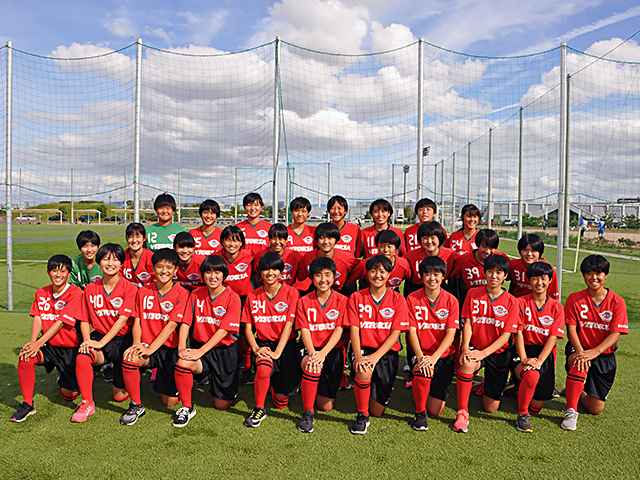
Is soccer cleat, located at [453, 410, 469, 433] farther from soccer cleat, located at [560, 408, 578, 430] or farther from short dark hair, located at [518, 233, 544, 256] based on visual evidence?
short dark hair, located at [518, 233, 544, 256]

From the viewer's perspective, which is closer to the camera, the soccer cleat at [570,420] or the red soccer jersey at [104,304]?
the soccer cleat at [570,420]

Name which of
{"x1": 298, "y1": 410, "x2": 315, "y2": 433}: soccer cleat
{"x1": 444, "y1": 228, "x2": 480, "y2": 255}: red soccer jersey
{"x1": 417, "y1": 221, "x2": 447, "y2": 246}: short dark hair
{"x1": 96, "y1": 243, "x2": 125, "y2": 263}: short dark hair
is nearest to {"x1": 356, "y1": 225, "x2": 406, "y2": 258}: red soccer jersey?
{"x1": 417, "y1": 221, "x2": 447, "y2": 246}: short dark hair

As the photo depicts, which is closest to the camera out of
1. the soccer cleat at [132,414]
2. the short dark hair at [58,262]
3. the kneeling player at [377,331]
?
the soccer cleat at [132,414]

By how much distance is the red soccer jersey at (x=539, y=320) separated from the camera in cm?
330

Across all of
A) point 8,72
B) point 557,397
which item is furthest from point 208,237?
point 8,72

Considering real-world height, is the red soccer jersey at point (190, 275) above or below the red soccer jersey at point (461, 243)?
below

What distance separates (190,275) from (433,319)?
90.5 inches

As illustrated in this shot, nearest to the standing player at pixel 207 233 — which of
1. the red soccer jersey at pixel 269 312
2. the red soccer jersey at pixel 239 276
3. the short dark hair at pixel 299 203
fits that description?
the red soccer jersey at pixel 239 276

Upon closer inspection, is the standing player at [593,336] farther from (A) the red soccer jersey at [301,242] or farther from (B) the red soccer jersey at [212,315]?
(B) the red soccer jersey at [212,315]

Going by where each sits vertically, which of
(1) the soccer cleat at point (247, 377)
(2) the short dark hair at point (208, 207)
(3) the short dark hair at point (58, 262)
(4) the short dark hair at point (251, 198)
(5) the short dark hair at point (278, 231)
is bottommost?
(1) the soccer cleat at point (247, 377)

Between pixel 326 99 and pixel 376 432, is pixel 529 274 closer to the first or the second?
pixel 376 432

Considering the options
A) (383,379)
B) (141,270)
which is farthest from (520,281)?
(141,270)

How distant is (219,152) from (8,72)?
10.9 ft

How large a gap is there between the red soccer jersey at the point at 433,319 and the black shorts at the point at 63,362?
2841 mm
